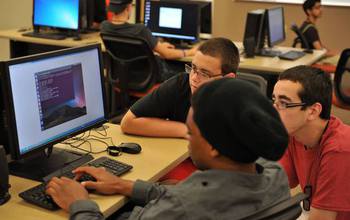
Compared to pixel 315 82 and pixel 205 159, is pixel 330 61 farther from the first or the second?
pixel 205 159

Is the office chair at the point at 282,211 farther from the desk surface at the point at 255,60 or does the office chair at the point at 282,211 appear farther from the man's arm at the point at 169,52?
the man's arm at the point at 169,52

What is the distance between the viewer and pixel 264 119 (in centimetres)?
113

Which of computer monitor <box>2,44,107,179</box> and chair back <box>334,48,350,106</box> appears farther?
chair back <box>334,48,350,106</box>

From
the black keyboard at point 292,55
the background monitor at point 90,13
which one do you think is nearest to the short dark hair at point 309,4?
the black keyboard at point 292,55

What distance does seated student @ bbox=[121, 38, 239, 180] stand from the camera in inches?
86.6

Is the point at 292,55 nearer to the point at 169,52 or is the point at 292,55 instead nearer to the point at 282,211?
Answer: the point at 169,52

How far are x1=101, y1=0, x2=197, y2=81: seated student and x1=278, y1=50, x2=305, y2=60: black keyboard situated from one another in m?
0.85

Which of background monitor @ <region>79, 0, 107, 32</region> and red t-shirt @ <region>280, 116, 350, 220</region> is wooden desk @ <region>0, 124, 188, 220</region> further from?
background monitor @ <region>79, 0, 107, 32</region>

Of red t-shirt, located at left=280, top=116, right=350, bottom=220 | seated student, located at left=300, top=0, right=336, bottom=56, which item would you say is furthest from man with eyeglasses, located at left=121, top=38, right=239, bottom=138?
seated student, located at left=300, top=0, right=336, bottom=56

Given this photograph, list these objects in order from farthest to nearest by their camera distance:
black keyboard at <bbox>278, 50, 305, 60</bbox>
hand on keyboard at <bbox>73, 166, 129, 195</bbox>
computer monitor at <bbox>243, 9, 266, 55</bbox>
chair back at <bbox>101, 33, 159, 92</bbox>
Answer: computer monitor at <bbox>243, 9, 266, 55</bbox> → black keyboard at <bbox>278, 50, 305, 60</bbox> → chair back at <bbox>101, 33, 159, 92</bbox> → hand on keyboard at <bbox>73, 166, 129, 195</bbox>

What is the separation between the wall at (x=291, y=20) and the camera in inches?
266

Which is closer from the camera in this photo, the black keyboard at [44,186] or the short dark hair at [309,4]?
the black keyboard at [44,186]

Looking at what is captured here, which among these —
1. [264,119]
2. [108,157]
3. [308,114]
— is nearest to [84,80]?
[108,157]

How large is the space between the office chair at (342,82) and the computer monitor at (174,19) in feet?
4.53
